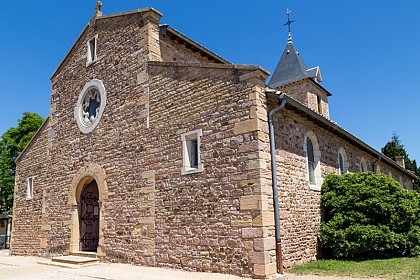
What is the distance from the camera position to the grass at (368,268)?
7.46 m

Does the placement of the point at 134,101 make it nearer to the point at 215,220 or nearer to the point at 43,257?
the point at 215,220

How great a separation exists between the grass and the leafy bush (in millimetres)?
496

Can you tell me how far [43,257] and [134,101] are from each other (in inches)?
283

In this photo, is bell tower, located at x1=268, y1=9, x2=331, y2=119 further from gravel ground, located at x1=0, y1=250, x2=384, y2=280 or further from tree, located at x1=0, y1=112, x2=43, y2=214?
tree, located at x1=0, y1=112, x2=43, y2=214

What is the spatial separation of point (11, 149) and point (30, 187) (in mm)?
13364

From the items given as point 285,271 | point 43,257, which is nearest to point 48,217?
point 43,257

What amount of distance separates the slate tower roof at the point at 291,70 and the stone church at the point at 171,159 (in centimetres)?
821

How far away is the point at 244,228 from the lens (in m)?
7.71

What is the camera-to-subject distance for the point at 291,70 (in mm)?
22734

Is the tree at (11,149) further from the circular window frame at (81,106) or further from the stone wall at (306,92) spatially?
the stone wall at (306,92)

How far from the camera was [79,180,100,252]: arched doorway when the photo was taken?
41.6ft

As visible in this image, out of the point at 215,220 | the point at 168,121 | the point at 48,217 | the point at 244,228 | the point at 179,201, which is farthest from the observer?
the point at 48,217

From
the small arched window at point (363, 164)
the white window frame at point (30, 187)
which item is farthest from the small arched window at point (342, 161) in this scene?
the white window frame at point (30, 187)

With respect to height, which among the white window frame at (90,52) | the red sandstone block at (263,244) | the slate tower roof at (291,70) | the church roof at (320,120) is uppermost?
the slate tower roof at (291,70)
